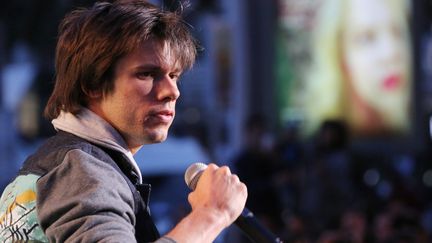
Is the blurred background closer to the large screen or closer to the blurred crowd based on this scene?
the large screen

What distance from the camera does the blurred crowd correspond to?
634 cm

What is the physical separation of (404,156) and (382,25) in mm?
1221

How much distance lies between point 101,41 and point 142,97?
0.15 meters

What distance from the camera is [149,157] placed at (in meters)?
9.33

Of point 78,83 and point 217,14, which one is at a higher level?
point 78,83

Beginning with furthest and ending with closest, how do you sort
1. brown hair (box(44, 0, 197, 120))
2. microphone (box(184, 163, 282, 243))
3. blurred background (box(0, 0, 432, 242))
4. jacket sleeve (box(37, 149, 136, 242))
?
1. blurred background (box(0, 0, 432, 242))
2. microphone (box(184, 163, 282, 243))
3. brown hair (box(44, 0, 197, 120))
4. jacket sleeve (box(37, 149, 136, 242))

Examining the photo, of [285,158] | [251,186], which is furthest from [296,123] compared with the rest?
[251,186]

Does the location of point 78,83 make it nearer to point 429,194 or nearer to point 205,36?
point 429,194

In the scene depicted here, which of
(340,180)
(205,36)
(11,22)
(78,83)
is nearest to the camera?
(78,83)

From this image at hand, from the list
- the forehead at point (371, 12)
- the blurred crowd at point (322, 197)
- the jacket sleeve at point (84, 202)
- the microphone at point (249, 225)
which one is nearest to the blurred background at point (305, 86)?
the forehead at point (371, 12)

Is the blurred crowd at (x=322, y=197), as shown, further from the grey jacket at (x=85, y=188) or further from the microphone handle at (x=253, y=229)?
the grey jacket at (x=85, y=188)

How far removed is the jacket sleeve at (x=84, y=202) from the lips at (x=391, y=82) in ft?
25.6

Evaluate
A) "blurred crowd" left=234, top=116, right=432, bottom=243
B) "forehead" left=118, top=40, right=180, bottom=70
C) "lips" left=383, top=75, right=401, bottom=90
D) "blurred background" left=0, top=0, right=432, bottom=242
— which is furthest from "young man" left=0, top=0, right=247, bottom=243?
"lips" left=383, top=75, right=401, bottom=90

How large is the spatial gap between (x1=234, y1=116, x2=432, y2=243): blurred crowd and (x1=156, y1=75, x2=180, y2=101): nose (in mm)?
3916
